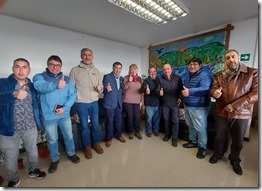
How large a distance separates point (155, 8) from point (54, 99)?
1.86 meters

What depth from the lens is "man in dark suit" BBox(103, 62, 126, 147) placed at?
7.06ft

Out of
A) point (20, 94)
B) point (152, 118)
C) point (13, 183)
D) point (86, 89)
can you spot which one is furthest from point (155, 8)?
point (13, 183)

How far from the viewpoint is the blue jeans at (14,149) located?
1.33m

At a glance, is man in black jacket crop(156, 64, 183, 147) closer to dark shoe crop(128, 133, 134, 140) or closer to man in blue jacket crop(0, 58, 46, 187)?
dark shoe crop(128, 133, 134, 140)

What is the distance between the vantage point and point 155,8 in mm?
1901

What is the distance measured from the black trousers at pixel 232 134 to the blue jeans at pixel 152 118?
1075 mm

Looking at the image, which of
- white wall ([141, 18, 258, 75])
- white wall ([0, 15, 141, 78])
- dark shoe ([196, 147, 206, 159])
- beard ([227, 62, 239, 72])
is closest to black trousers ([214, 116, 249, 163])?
dark shoe ([196, 147, 206, 159])

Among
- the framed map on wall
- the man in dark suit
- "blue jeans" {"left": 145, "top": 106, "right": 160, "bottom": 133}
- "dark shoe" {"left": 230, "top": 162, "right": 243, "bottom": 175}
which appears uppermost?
the framed map on wall

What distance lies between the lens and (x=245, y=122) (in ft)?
4.99

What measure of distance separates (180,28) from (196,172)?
8.51 feet

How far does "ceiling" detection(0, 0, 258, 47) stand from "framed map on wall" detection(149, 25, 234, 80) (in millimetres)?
193

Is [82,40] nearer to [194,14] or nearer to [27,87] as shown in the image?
[27,87]

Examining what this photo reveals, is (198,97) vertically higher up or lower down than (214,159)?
higher up

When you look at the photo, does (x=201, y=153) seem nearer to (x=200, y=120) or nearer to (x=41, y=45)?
(x=200, y=120)
